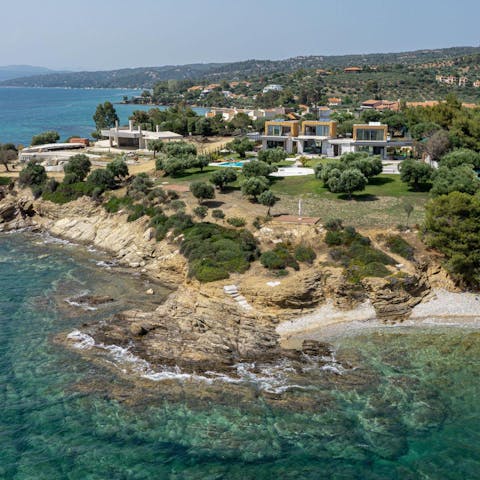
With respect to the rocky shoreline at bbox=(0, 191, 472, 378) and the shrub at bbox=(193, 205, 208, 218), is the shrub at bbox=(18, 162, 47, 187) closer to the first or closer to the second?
the shrub at bbox=(193, 205, 208, 218)

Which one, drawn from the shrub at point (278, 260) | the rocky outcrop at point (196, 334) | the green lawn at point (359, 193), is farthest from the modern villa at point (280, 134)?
the rocky outcrop at point (196, 334)

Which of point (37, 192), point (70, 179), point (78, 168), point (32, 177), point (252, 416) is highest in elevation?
point (78, 168)

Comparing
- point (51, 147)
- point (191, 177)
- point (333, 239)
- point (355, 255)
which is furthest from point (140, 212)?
point (51, 147)

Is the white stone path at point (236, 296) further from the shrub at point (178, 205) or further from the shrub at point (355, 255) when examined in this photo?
the shrub at point (178, 205)

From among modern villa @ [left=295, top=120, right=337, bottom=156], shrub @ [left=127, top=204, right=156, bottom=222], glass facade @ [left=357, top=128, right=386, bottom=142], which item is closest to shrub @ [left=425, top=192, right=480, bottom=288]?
shrub @ [left=127, top=204, right=156, bottom=222]

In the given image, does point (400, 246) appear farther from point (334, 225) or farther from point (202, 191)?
point (202, 191)
